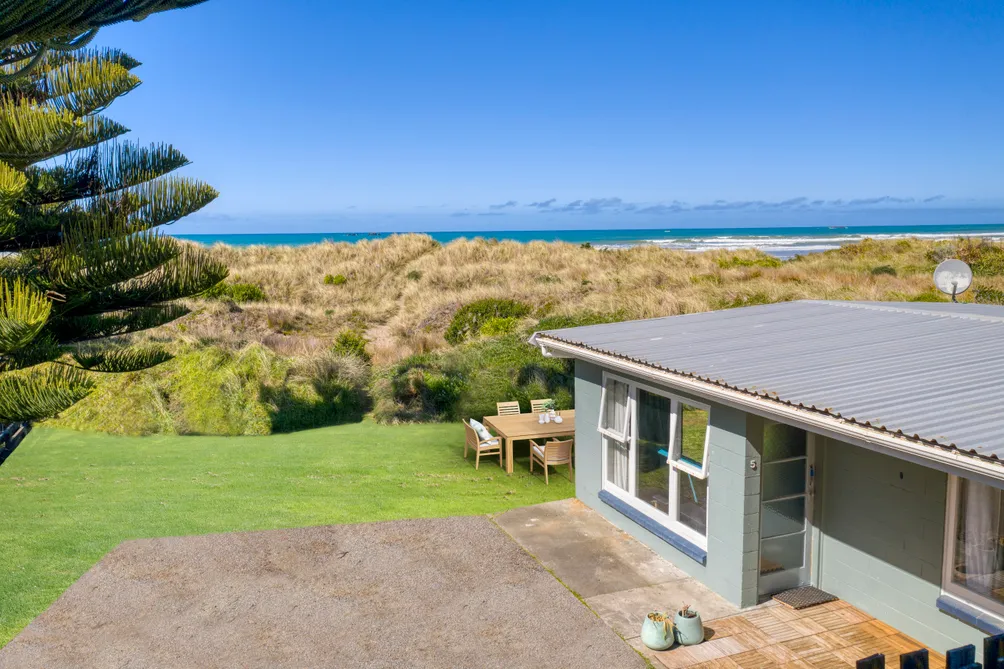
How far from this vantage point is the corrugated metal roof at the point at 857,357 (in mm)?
4246

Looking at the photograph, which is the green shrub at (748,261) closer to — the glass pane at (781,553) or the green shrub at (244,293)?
the green shrub at (244,293)

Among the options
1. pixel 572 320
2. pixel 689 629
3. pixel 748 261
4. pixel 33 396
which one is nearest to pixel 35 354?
pixel 33 396

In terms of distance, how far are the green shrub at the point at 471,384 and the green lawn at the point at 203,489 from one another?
1011 mm

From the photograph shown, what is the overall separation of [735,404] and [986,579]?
1799 mm

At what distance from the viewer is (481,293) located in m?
21.9

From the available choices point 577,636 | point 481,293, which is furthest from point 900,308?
point 481,293

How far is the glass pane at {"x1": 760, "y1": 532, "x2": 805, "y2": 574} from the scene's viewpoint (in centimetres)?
578

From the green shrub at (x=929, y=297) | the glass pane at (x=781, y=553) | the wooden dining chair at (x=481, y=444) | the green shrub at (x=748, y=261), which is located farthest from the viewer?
the green shrub at (x=748, y=261)

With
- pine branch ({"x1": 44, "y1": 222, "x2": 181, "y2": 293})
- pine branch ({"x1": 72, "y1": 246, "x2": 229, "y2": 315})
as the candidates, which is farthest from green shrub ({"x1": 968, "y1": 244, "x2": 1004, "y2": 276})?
pine branch ({"x1": 44, "y1": 222, "x2": 181, "y2": 293})

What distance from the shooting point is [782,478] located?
5.72 m

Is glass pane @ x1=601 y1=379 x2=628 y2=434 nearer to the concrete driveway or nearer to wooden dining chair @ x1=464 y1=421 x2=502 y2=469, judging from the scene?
the concrete driveway

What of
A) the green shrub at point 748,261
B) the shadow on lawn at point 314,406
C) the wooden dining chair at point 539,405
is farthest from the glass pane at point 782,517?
the green shrub at point 748,261

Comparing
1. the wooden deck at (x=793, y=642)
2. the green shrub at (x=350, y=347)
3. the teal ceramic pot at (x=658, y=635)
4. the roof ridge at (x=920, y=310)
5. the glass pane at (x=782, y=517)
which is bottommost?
the wooden deck at (x=793, y=642)

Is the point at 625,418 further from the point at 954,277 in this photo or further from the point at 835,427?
the point at 954,277
